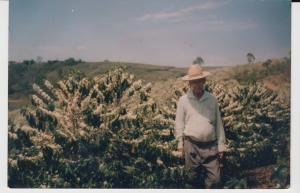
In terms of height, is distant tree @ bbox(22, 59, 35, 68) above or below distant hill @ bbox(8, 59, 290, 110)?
above

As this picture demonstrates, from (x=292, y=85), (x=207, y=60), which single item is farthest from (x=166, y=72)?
(x=292, y=85)

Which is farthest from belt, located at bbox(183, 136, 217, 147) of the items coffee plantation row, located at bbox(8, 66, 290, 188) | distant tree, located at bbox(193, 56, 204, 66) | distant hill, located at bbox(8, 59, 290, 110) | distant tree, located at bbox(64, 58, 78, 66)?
distant tree, located at bbox(64, 58, 78, 66)

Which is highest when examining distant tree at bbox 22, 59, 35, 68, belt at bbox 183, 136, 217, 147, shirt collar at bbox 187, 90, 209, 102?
distant tree at bbox 22, 59, 35, 68

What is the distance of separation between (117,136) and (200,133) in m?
0.75

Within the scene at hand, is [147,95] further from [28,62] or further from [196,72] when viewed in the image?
[28,62]

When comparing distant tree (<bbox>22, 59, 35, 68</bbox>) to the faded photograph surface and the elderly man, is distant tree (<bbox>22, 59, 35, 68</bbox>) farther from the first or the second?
the elderly man

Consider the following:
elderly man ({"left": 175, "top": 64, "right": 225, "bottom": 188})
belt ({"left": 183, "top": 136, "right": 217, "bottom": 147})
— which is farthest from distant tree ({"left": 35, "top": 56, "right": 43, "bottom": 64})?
belt ({"left": 183, "top": 136, "right": 217, "bottom": 147})

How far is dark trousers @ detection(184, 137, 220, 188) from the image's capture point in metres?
4.85

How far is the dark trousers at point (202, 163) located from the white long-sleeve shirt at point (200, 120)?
0.05 m

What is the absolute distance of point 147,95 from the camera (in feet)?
16.2

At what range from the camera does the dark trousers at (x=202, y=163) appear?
191 inches

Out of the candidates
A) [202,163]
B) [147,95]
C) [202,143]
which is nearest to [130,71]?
[147,95]

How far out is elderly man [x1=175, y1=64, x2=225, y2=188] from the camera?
485 cm

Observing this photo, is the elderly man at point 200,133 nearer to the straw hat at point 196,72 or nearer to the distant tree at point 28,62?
the straw hat at point 196,72
